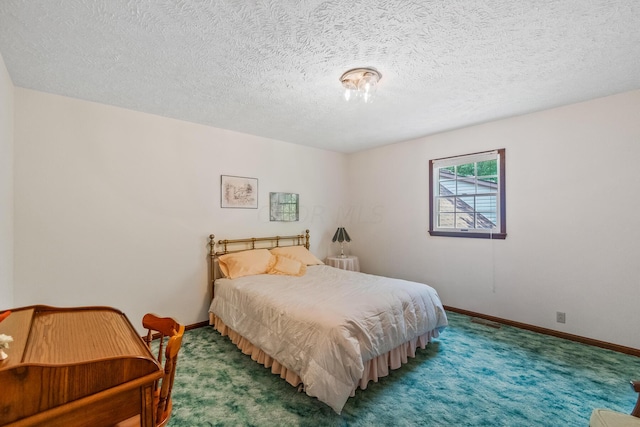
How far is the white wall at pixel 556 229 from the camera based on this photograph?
9.07ft

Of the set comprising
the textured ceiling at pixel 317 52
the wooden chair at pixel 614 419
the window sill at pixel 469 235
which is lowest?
the wooden chair at pixel 614 419

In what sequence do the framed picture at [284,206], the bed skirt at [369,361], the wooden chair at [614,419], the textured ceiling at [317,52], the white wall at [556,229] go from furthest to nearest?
the framed picture at [284,206] < the white wall at [556,229] < the bed skirt at [369,361] < the textured ceiling at [317,52] < the wooden chair at [614,419]

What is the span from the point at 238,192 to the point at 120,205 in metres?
1.37

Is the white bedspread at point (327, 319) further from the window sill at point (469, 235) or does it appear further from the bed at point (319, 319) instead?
the window sill at point (469, 235)

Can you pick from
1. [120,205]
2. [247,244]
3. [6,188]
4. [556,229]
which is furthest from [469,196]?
[6,188]

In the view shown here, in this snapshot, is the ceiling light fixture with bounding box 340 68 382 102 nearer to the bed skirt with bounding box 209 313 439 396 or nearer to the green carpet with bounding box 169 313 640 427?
the bed skirt with bounding box 209 313 439 396

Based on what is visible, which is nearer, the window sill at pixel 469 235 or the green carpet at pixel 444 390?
the green carpet at pixel 444 390

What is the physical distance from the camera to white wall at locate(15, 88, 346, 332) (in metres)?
2.58

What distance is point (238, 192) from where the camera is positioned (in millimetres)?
3906

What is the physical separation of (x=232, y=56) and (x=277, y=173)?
2332 millimetres

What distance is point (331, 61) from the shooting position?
84.1 inches

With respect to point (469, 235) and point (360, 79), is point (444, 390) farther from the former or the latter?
point (360, 79)

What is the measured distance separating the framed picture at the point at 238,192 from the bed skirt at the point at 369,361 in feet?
5.38

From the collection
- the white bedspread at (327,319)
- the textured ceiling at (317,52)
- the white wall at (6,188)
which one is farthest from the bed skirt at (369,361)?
the textured ceiling at (317,52)
